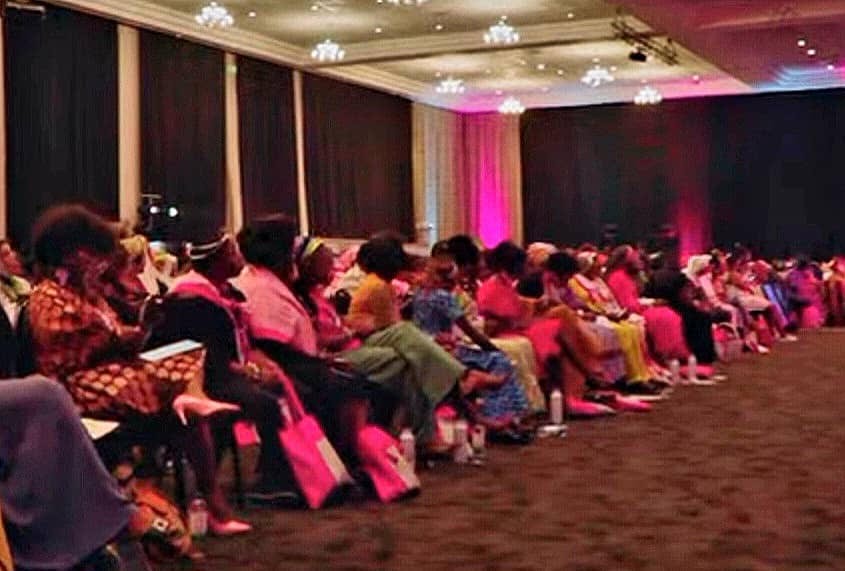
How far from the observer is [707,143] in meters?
22.1

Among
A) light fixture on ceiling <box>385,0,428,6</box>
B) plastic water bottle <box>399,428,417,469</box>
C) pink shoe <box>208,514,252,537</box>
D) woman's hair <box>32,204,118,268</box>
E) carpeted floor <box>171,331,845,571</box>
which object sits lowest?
carpeted floor <box>171,331,845,571</box>

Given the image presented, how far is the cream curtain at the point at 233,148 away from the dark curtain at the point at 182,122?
0.55ft

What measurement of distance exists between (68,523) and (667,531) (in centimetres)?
212

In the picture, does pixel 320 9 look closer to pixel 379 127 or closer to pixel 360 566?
pixel 379 127

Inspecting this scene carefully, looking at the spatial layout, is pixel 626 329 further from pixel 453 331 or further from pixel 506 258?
pixel 453 331

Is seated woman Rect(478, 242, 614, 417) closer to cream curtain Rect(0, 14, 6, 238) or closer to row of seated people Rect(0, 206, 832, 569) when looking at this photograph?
row of seated people Rect(0, 206, 832, 569)

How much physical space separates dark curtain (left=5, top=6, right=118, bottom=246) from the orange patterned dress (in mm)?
9633

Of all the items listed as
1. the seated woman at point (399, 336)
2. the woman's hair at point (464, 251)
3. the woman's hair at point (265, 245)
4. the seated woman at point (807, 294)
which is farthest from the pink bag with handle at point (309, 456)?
the seated woman at point (807, 294)

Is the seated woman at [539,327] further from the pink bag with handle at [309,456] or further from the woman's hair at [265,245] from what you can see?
the pink bag with handle at [309,456]

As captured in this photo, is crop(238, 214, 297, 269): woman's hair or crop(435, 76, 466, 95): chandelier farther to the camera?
crop(435, 76, 466, 95): chandelier

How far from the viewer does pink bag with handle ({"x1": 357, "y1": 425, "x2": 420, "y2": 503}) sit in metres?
4.90

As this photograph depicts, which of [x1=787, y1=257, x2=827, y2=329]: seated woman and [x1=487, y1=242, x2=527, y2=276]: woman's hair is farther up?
[x1=487, y1=242, x2=527, y2=276]: woman's hair

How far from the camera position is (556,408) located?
7055mm

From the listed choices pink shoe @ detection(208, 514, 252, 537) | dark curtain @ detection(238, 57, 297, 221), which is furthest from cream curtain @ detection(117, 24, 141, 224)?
pink shoe @ detection(208, 514, 252, 537)
